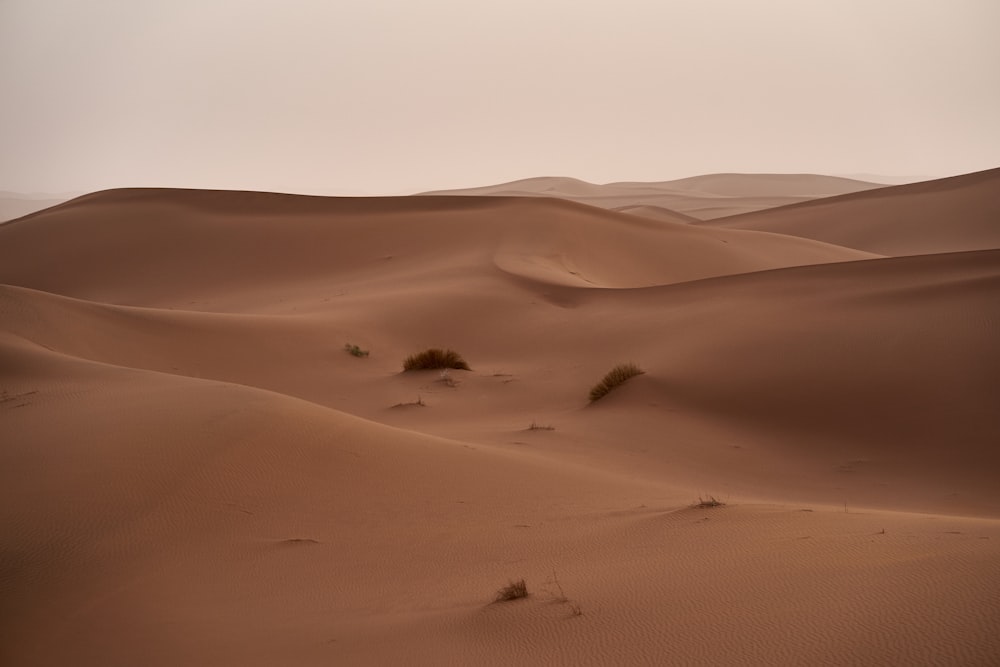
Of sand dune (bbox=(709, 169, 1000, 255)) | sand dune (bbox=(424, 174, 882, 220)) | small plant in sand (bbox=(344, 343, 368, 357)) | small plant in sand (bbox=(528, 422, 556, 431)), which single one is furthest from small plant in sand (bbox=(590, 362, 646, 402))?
sand dune (bbox=(424, 174, 882, 220))

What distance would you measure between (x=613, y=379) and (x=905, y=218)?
3118 cm

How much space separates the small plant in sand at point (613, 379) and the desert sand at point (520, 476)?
18cm

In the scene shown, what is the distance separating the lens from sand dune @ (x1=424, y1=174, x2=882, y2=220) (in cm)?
7375

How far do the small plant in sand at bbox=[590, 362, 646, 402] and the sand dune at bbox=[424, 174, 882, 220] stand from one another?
54.4 m

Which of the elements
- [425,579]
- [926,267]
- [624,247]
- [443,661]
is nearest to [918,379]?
[926,267]

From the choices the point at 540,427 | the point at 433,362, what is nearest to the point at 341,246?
the point at 433,362

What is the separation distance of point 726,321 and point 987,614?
380 inches

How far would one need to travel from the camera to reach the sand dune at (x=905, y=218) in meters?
33.8

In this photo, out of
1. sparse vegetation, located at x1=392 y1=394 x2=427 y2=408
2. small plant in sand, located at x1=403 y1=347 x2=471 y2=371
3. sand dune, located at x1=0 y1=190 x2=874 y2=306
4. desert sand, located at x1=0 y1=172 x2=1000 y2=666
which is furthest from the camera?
sand dune, located at x1=0 y1=190 x2=874 y2=306

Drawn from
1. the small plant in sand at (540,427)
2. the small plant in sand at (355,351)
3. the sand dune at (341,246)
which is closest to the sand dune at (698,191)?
the sand dune at (341,246)

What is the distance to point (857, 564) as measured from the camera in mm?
4320

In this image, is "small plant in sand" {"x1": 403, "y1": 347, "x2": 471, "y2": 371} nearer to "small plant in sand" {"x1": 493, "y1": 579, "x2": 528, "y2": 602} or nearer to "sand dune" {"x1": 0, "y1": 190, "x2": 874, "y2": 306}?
"sand dune" {"x1": 0, "y1": 190, "x2": 874, "y2": 306}

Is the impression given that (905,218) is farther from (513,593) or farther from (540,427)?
(513,593)

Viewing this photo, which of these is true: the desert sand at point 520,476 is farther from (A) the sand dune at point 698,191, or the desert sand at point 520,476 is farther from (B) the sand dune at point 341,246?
(A) the sand dune at point 698,191
